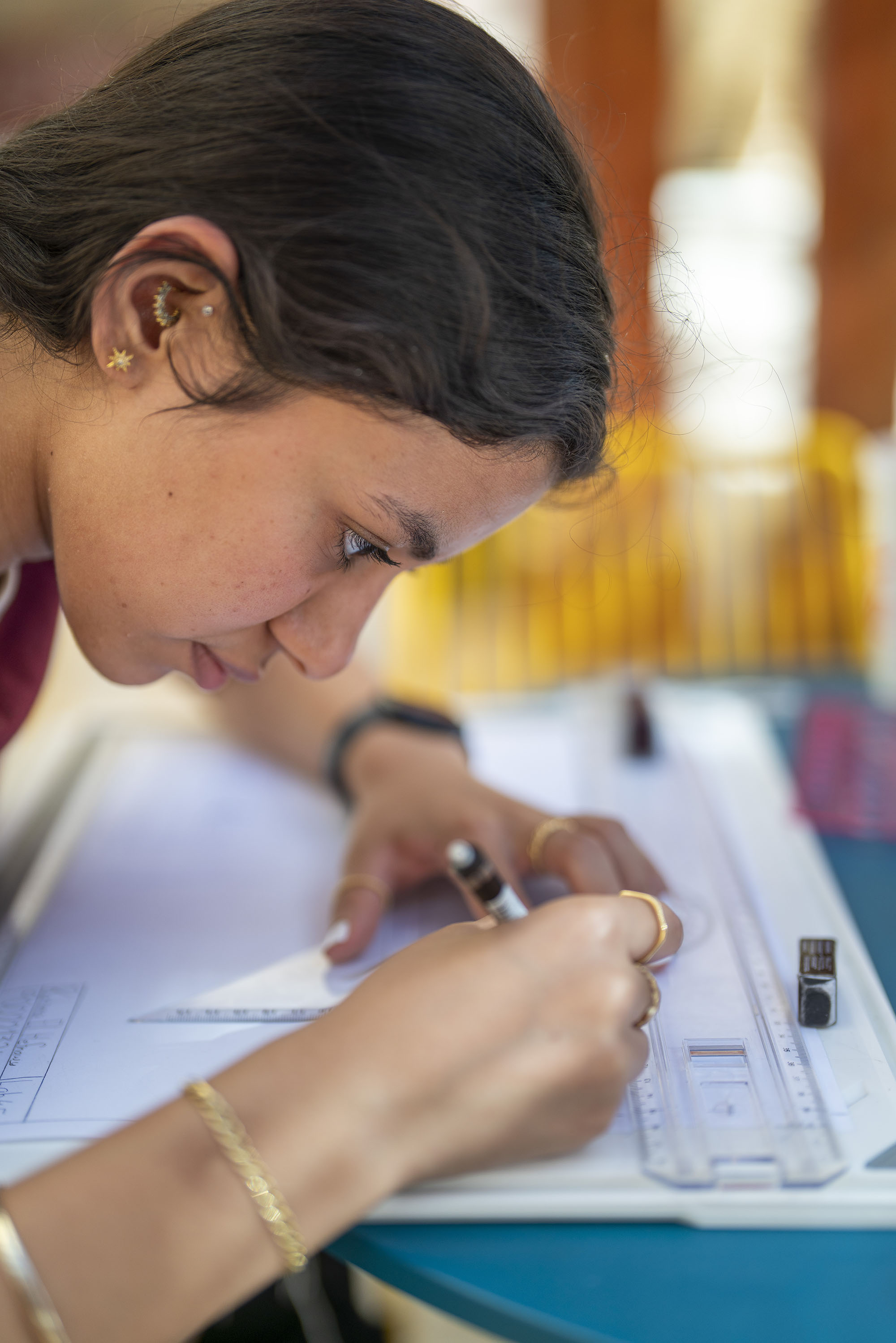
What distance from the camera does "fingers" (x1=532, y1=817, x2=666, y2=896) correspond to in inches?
31.4

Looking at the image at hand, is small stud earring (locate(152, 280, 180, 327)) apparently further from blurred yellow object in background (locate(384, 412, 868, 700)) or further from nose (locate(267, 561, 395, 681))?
blurred yellow object in background (locate(384, 412, 868, 700))

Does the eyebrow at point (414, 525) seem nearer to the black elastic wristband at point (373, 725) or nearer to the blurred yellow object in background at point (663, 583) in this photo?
the black elastic wristband at point (373, 725)

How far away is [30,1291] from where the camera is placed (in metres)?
0.47

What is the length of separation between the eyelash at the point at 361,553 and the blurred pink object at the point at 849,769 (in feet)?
1.59

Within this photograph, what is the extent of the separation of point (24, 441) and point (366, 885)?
38 centimetres

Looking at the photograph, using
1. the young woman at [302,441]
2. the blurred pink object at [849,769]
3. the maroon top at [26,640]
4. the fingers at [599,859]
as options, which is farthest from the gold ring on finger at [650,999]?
the maroon top at [26,640]

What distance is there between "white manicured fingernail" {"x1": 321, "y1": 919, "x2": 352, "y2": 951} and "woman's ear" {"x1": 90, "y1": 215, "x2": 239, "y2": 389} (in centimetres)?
38

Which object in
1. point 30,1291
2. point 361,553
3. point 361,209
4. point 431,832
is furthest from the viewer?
point 431,832

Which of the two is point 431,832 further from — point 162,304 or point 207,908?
point 162,304

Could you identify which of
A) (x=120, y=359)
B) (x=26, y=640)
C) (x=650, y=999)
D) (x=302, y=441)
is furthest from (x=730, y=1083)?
(x=26, y=640)

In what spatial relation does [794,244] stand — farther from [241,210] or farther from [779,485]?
[241,210]

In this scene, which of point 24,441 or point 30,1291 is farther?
point 24,441

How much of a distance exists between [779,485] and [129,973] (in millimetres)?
1182

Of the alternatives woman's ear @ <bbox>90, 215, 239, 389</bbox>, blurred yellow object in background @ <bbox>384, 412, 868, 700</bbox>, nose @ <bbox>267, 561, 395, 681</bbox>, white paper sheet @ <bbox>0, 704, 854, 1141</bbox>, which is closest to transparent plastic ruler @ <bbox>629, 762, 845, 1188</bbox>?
white paper sheet @ <bbox>0, 704, 854, 1141</bbox>
